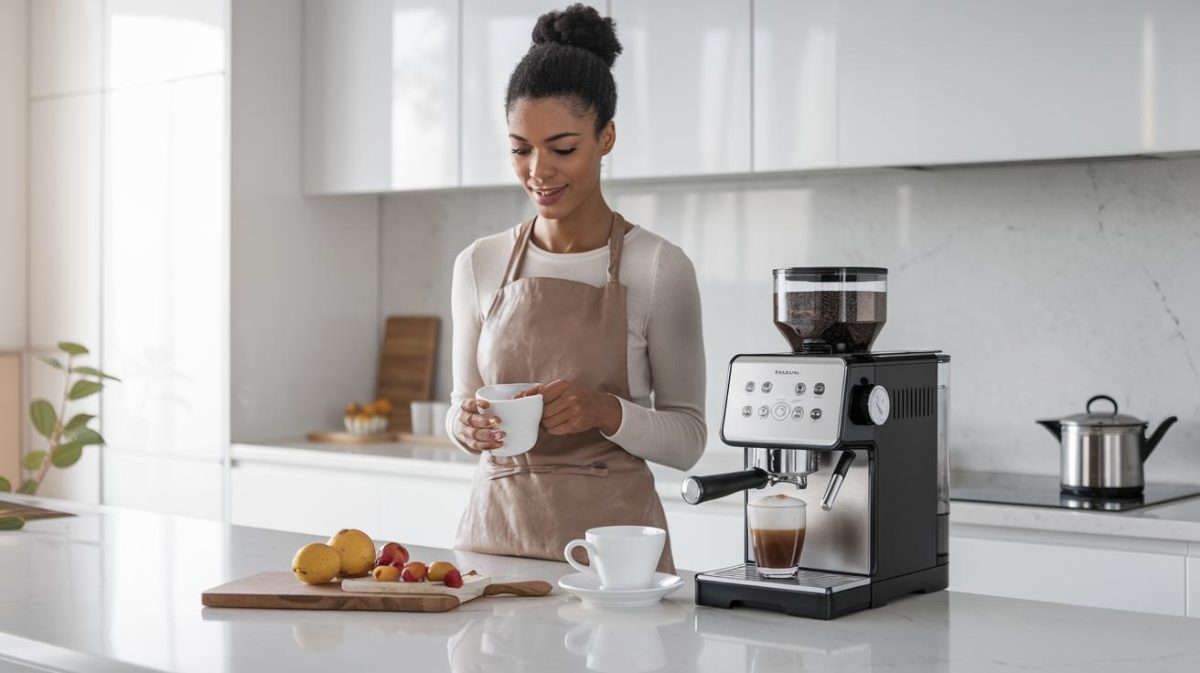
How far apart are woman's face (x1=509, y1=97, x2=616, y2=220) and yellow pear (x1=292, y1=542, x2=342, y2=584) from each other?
693 mm

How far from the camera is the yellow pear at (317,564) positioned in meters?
1.58

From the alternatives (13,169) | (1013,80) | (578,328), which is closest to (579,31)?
(578,328)

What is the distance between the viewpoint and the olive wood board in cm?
152

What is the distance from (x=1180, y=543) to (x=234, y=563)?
66.4 inches

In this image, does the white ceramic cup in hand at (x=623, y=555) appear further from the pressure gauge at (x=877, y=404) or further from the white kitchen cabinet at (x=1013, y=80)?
the white kitchen cabinet at (x=1013, y=80)

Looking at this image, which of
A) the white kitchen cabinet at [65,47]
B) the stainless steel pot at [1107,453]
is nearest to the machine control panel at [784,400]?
the stainless steel pot at [1107,453]

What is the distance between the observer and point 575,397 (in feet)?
6.16

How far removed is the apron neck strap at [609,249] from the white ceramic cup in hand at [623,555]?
643 millimetres

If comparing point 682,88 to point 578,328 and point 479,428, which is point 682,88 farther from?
point 479,428

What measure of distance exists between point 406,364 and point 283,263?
0.51 meters

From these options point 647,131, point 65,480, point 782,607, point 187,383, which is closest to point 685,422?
point 782,607

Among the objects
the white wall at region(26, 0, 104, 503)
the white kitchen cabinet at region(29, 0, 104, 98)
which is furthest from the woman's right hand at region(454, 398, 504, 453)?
the white kitchen cabinet at region(29, 0, 104, 98)

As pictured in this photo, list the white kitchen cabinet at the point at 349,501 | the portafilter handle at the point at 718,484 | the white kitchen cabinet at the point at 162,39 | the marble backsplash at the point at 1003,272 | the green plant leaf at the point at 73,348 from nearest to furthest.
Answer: the portafilter handle at the point at 718,484 → the marble backsplash at the point at 1003,272 → the white kitchen cabinet at the point at 349,501 → the green plant leaf at the point at 73,348 → the white kitchen cabinet at the point at 162,39

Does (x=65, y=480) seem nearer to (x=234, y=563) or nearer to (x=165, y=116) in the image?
(x=165, y=116)
